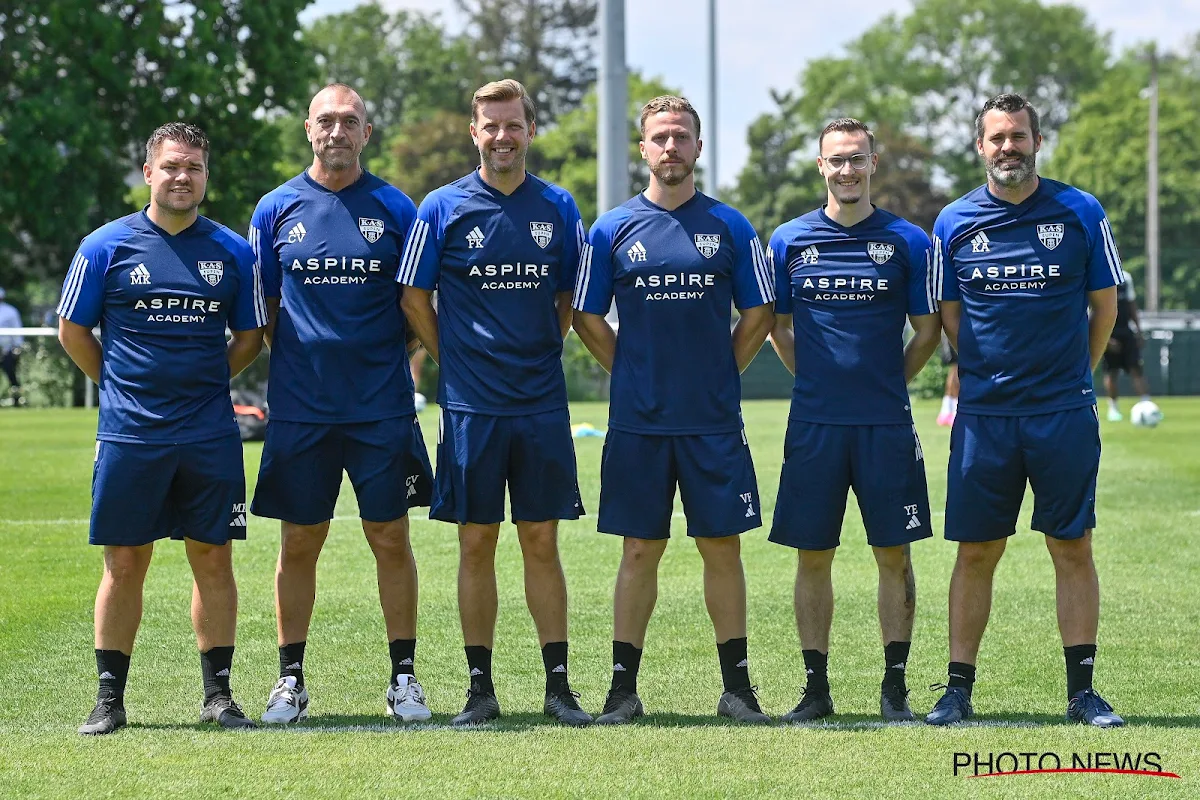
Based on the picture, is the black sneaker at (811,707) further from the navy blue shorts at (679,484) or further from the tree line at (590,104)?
the tree line at (590,104)

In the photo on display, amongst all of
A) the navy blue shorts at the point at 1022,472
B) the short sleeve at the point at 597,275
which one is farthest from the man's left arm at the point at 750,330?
the navy blue shorts at the point at 1022,472

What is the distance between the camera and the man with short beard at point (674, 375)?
6.13m

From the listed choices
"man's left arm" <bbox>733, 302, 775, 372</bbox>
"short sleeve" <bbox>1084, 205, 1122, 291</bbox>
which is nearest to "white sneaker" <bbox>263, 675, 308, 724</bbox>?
"man's left arm" <bbox>733, 302, 775, 372</bbox>

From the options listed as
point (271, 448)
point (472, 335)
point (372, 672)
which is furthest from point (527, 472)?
point (372, 672)

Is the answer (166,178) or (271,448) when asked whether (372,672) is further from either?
(166,178)

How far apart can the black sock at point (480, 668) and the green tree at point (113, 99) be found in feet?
85.2

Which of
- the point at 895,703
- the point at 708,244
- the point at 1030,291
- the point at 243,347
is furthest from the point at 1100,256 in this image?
the point at 243,347

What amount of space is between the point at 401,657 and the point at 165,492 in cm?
113

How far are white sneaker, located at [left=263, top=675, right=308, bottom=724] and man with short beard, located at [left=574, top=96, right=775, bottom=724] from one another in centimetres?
119

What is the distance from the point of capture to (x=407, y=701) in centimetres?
621

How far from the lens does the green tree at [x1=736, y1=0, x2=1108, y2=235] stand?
7488 cm

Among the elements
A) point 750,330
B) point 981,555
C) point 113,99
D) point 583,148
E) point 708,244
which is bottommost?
point 981,555

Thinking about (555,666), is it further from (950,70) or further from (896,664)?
(950,70)

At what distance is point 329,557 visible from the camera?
34.2ft
